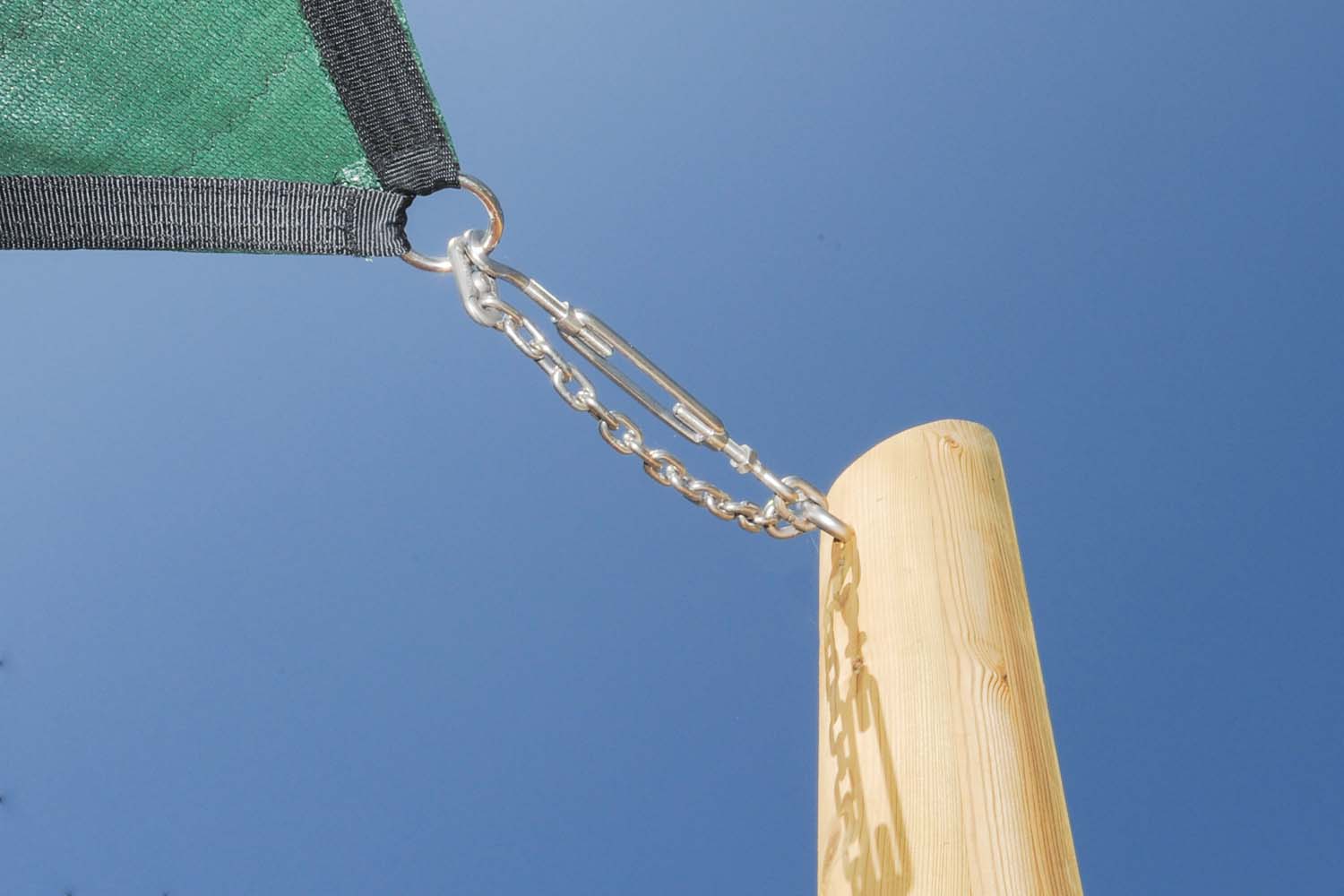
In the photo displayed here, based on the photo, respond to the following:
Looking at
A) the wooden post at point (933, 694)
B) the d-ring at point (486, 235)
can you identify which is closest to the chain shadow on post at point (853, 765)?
the wooden post at point (933, 694)

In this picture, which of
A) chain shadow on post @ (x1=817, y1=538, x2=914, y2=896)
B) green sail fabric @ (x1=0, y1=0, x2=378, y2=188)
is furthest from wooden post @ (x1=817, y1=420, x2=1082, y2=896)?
green sail fabric @ (x1=0, y1=0, x2=378, y2=188)

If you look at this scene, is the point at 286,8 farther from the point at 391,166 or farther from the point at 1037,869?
the point at 1037,869

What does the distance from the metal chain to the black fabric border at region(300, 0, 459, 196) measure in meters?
0.04

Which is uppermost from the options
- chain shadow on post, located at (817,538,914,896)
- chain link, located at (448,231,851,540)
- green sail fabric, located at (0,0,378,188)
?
green sail fabric, located at (0,0,378,188)

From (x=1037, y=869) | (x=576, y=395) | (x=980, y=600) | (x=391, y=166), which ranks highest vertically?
(x=391, y=166)

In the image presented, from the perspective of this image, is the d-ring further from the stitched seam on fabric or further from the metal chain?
the stitched seam on fabric

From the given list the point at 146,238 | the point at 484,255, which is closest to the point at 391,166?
the point at 484,255

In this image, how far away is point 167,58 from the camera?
→ 98cm

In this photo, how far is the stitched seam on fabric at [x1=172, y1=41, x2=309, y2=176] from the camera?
3.24 ft

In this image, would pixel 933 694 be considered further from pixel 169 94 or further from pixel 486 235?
pixel 169 94

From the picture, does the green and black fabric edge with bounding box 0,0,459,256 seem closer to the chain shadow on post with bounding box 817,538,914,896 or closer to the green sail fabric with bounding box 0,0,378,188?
the green sail fabric with bounding box 0,0,378,188

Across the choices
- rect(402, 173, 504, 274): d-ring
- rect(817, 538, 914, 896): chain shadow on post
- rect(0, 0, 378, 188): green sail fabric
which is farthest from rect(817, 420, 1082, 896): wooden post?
rect(0, 0, 378, 188): green sail fabric

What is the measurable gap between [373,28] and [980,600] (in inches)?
27.9

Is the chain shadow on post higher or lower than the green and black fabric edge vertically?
lower
